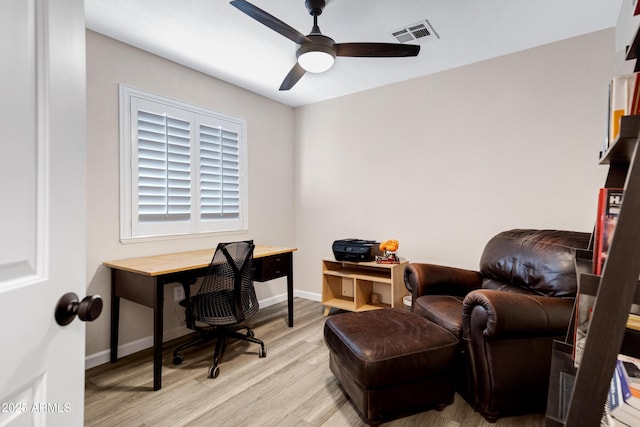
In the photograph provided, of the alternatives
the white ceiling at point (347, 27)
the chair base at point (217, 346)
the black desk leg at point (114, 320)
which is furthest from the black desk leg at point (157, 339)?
the white ceiling at point (347, 27)

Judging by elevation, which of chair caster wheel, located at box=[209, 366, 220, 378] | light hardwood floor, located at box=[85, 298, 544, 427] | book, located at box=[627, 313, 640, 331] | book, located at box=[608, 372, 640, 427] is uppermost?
book, located at box=[627, 313, 640, 331]

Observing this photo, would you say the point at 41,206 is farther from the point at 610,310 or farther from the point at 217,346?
the point at 217,346

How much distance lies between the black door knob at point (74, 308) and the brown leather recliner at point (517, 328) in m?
1.74

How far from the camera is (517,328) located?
1670 mm

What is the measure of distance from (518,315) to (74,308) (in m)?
1.92

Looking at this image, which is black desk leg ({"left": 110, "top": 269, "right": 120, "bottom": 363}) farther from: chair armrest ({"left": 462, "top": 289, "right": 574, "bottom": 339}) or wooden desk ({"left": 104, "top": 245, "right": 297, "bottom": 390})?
chair armrest ({"left": 462, "top": 289, "right": 574, "bottom": 339})

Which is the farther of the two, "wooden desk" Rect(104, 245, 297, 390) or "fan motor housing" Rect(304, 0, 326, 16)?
"wooden desk" Rect(104, 245, 297, 390)

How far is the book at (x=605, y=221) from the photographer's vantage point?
77 cm

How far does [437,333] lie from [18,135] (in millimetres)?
2009

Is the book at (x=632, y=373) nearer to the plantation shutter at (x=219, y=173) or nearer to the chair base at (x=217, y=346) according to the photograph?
the chair base at (x=217, y=346)

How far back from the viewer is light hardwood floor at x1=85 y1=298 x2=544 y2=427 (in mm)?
1779

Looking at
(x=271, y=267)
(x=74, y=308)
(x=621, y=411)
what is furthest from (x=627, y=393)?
(x=271, y=267)

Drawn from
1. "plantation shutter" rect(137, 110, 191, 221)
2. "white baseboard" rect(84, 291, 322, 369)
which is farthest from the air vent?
"white baseboard" rect(84, 291, 322, 369)

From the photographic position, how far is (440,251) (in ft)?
10.3
